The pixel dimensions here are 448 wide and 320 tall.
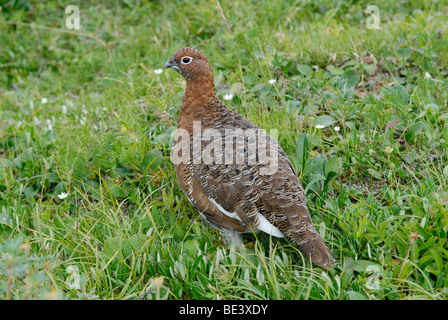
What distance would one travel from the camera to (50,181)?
4.72m

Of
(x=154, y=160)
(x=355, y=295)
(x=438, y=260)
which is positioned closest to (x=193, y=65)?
(x=154, y=160)

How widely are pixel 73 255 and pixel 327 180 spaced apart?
228 cm

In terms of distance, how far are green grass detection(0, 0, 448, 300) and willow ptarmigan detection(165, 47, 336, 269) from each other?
201 millimetres

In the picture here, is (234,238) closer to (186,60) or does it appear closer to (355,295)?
(355,295)

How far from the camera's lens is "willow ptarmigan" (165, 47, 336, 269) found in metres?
3.31

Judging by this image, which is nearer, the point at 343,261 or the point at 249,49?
the point at 343,261

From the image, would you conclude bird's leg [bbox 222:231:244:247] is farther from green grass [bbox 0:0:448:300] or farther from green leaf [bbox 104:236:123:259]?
green leaf [bbox 104:236:123:259]

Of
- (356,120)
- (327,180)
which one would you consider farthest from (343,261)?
(356,120)

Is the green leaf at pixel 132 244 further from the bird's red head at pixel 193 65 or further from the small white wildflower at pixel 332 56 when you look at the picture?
the small white wildflower at pixel 332 56

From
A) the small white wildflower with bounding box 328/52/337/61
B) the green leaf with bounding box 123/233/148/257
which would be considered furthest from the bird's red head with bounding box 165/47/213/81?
the small white wildflower with bounding box 328/52/337/61

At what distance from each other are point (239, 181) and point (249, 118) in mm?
1369

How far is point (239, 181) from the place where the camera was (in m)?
3.44

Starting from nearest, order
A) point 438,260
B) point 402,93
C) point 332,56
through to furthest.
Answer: point 438,260 < point 402,93 < point 332,56

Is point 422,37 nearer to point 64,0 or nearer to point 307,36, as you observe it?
point 307,36
